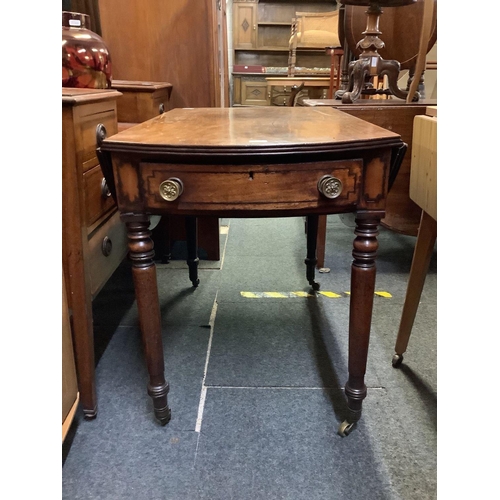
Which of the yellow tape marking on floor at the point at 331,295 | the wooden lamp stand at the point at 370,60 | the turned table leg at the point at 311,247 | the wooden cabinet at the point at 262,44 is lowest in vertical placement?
the yellow tape marking on floor at the point at 331,295

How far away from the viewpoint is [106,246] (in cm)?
119

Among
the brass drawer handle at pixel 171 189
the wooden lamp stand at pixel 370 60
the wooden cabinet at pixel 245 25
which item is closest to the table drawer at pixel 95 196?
the brass drawer handle at pixel 171 189

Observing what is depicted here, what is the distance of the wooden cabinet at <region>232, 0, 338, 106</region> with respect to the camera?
6.08 metres

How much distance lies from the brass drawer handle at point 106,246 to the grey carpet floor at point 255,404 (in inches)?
13.5

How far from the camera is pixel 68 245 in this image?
95 centimetres

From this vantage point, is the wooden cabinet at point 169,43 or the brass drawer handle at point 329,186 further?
the wooden cabinet at point 169,43

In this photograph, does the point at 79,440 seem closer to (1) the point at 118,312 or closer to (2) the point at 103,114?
(1) the point at 118,312

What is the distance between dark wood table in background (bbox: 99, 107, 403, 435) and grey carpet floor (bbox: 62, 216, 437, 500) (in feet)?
1.01

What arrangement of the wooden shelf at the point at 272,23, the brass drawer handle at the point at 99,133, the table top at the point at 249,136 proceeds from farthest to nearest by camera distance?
the wooden shelf at the point at 272,23
the brass drawer handle at the point at 99,133
the table top at the point at 249,136

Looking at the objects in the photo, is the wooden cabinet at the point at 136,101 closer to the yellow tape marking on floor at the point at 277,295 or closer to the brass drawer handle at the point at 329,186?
the yellow tape marking on floor at the point at 277,295

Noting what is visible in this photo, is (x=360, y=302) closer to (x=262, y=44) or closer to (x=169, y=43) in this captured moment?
(x=169, y=43)

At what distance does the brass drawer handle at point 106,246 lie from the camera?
1.18 m

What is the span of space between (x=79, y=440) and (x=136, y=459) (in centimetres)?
15
